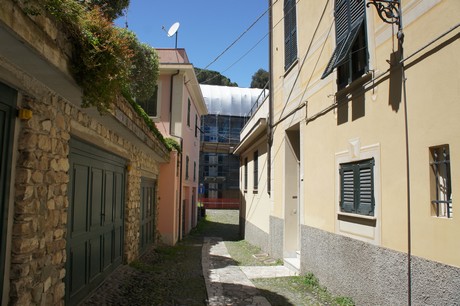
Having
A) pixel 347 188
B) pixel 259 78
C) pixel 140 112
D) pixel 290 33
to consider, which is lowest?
pixel 347 188

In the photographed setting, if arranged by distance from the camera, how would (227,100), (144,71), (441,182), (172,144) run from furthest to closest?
(227,100) → (172,144) → (144,71) → (441,182)

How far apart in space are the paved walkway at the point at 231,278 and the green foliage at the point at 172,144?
3600mm

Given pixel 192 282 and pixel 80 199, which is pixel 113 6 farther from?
pixel 192 282

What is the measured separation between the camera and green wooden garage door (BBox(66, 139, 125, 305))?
4.68 metres

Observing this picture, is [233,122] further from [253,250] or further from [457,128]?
[457,128]

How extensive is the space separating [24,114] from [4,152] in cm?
37

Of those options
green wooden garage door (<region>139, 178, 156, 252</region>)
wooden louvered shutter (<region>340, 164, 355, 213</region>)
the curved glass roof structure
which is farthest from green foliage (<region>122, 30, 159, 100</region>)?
the curved glass roof structure

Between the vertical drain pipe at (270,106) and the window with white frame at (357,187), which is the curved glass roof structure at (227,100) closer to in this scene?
the vertical drain pipe at (270,106)

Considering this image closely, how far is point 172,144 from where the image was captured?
43.0 ft

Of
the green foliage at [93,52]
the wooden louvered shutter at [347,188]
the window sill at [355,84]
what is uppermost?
the window sill at [355,84]

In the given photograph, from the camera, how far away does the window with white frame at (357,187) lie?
528 centimetres

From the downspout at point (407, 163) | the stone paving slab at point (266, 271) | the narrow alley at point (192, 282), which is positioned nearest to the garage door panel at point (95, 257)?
the narrow alley at point (192, 282)

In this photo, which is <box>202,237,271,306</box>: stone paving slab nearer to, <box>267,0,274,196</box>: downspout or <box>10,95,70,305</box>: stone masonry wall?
<box>267,0,274,196</box>: downspout

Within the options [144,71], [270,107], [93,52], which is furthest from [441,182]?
[144,71]
